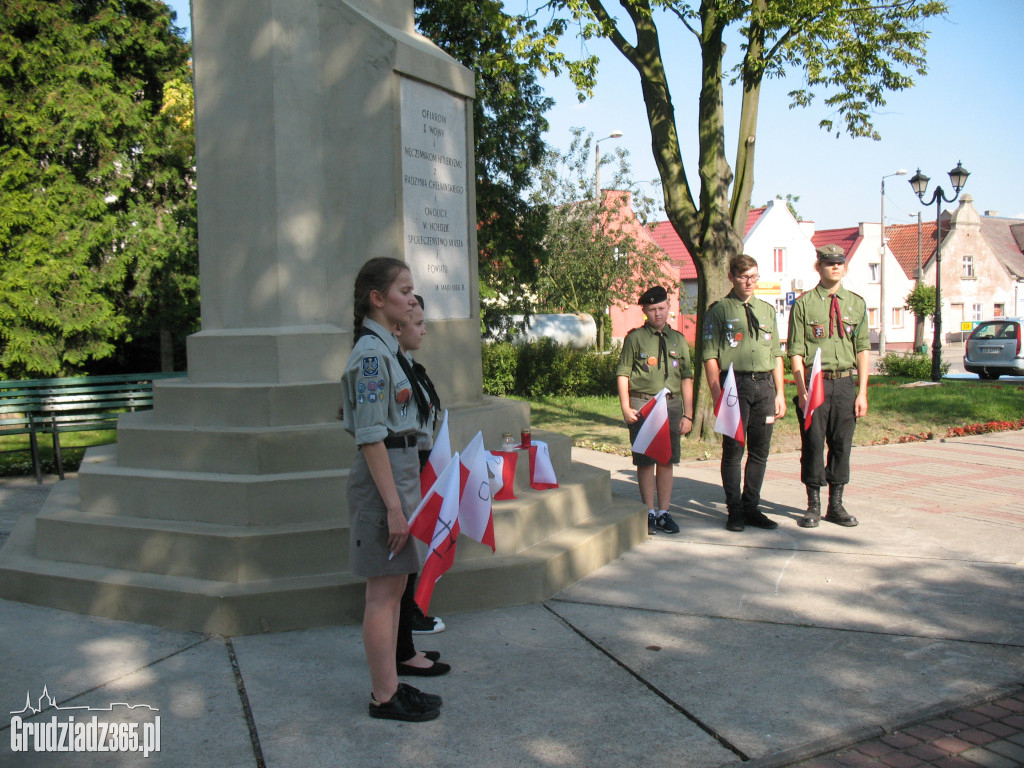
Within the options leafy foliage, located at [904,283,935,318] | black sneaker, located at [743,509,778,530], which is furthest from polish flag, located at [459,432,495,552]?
leafy foliage, located at [904,283,935,318]

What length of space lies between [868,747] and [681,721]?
26.6 inches

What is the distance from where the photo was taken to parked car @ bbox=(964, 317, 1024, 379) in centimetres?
2961

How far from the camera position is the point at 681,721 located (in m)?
3.46

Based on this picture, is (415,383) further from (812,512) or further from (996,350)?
(996,350)

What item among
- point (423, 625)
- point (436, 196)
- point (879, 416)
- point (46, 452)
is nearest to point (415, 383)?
point (423, 625)

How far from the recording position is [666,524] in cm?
661

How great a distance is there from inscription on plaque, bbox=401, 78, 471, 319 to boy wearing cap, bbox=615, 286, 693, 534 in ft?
4.15

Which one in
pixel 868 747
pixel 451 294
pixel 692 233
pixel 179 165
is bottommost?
pixel 868 747

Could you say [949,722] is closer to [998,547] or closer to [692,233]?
[998,547]

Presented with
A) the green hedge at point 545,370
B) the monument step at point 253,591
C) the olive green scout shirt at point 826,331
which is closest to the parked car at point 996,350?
the green hedge at point 545,370

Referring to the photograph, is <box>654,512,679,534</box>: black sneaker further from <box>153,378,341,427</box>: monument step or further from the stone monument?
<box>153,378,341,427</box>: monument step

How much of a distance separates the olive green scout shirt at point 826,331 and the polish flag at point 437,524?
3.97 meters

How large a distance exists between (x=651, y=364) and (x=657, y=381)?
13 centimetres

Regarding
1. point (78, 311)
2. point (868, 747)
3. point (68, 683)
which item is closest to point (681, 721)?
point (868, 747)
